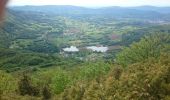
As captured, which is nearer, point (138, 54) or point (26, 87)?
point (26, 87)

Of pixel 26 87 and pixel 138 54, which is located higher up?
pixel 26 87

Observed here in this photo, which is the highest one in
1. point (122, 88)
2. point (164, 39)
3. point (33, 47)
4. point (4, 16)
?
point (4, 16)

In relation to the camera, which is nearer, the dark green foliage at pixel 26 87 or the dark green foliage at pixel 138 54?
the dark green foliage at pixel 26 87

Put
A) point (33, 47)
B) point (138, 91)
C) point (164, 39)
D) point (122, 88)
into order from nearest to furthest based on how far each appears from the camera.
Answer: point (138, 91) < point (122, 88) < point (164, 39) < point (33, 47)

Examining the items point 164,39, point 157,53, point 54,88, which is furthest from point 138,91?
point 164,39

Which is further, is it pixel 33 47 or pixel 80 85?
pixel 33 47

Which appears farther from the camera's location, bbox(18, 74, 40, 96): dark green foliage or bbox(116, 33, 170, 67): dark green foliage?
bbox(116, 33, 170, 67): dark green foliage

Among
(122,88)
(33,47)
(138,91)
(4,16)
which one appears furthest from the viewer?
(33,47)

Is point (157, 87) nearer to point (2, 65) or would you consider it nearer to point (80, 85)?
point (80, 85)

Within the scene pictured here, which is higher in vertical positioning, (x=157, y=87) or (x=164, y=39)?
(x=157, y=87)
